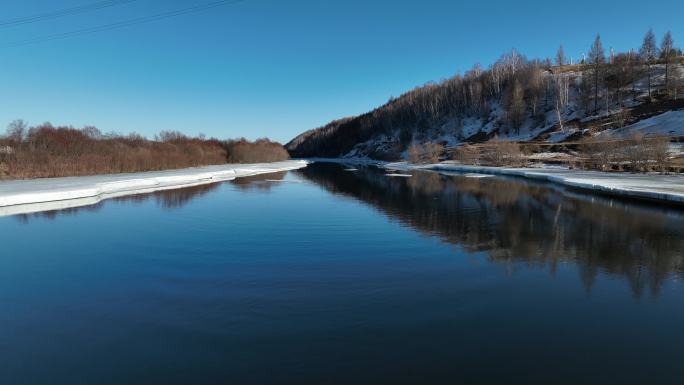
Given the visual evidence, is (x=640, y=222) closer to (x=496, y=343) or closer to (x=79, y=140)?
(x=496, y=343)

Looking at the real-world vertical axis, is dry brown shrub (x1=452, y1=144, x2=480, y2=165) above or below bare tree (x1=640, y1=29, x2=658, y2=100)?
below

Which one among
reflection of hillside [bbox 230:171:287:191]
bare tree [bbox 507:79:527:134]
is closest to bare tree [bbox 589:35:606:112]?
bare tree [bbox 507:79:527:134]

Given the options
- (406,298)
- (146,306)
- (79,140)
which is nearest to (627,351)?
(406,298)

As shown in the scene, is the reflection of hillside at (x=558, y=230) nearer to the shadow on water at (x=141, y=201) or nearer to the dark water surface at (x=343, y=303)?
the dark water surface at (x=343, y=303)

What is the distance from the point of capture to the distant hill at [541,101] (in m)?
68.6

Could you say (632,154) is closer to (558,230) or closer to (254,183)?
(558,230)

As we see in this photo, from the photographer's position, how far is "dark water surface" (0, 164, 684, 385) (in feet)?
15.4

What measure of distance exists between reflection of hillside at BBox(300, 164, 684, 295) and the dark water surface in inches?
3.7

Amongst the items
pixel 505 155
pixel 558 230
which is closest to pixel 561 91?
pixel 505 155

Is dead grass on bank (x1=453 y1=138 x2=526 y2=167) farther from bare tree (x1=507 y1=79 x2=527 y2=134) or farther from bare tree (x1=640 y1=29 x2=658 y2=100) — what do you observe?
bare tree (x1=640 y1=29 x2=658 y2=100)

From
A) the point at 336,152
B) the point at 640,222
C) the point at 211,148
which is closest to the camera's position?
the point at 640,222

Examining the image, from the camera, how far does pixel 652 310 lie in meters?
6.32

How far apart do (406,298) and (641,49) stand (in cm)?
10626

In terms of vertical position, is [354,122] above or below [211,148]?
above
